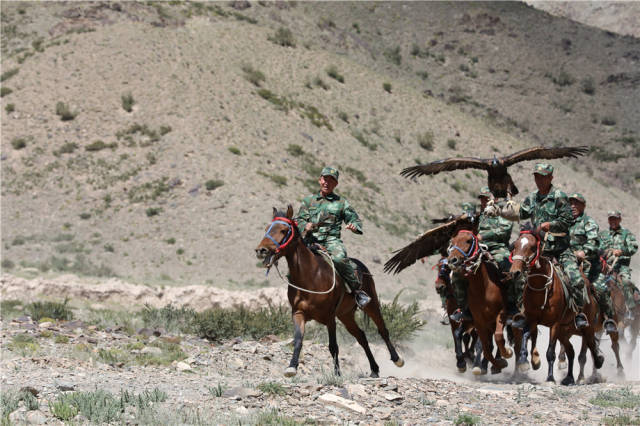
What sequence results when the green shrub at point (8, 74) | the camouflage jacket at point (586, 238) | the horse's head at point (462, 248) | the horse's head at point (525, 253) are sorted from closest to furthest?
the horse's head at point (462, 248)
the horse's head at point (525, 253)
the camouflage jacket at point (586, 238)
the green shrub at point (8, 74)

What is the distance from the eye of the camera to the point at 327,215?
34.8 feet

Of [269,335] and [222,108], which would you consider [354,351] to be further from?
[222,108]

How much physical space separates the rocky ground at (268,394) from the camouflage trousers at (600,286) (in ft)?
9.35

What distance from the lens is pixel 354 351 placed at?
15.1 meters

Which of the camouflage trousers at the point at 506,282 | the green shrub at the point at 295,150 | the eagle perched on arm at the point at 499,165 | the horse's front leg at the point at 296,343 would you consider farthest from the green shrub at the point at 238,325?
the green shrub at the point at 295,150

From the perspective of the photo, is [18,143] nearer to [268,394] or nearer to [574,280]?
[574,280]

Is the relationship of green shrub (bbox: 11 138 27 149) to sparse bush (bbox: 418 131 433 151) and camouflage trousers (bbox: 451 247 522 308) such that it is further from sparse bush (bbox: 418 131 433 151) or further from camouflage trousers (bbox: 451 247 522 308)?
camouflage trousers (bbox: 451 247 522 308)

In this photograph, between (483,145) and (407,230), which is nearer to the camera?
(407,230)

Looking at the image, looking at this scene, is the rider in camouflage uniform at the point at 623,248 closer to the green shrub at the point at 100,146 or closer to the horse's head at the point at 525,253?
the horse's head at the point at 525,253

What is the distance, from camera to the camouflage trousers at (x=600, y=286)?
41.8ft

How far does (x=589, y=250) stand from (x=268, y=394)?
675cm

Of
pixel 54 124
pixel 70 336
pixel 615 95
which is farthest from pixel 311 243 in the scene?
pixel 615 95

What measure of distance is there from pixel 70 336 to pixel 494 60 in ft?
208

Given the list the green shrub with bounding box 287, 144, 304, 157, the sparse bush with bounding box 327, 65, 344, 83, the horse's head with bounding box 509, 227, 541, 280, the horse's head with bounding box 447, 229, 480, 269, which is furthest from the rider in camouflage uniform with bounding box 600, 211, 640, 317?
the sparse bush with bounding box 327, 65, 344, 83
